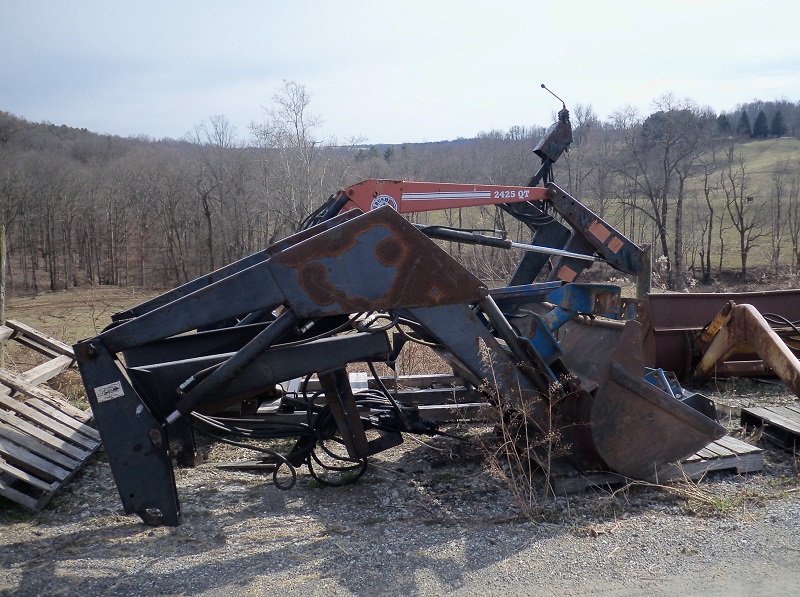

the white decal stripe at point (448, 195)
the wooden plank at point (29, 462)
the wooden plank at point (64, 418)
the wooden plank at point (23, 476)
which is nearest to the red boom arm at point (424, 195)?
the white decal stripe at point (448, 195)

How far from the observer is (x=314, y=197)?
103ft

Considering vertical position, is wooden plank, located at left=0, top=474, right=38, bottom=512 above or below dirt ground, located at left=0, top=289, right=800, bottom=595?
above

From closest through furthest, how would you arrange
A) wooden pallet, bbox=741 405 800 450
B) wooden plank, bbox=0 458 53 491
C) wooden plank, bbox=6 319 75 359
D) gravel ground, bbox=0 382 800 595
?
gravel ground, bbox=0 382 800 595 → wooden plank, bbox=0 458 53 491 → wooden pallet, bbox=741 405 800 450 → wooden plank, bbox=6 319 75 359

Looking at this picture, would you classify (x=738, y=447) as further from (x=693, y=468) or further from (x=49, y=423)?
(x=49, y=423)

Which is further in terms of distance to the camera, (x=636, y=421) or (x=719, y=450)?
(x=719, y=450)

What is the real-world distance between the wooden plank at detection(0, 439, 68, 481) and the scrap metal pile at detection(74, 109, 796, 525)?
980mm

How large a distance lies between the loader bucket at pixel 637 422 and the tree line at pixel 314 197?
2073 centimetres

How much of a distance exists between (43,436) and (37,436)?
2.3 inches

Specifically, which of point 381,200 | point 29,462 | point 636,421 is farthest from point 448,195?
point 29,462

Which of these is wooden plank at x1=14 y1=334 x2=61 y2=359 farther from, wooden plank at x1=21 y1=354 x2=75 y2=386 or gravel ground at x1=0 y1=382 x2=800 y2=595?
gravel ground at x1=0 y1=382 x2=800 y2=595

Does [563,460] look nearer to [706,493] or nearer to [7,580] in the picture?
[706,493]

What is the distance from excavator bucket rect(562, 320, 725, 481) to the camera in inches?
179

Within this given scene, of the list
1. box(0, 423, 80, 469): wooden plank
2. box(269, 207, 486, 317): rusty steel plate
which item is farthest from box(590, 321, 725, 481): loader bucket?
box(0, 423, 80, 469): wooden plank

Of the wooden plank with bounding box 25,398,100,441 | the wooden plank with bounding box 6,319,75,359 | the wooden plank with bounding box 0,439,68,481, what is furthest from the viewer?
the wooden plank with bounding box 6,319,75,359
